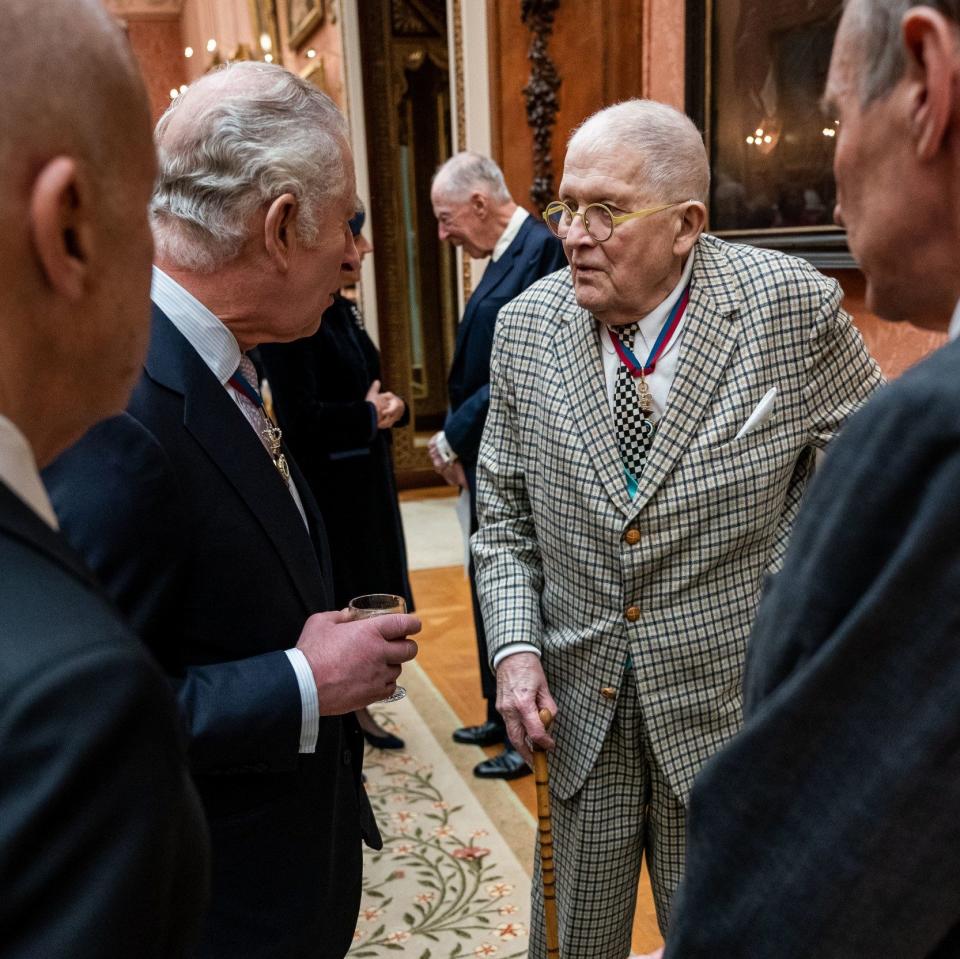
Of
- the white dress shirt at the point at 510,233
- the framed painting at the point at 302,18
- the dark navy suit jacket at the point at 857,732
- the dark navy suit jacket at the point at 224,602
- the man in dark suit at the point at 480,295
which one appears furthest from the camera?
the framed painting at the point at 302,18

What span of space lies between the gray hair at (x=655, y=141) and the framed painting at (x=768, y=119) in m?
1.02

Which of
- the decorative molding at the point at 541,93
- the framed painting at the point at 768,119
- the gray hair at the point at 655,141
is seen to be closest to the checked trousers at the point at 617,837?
the gray hair at the point at 655,141

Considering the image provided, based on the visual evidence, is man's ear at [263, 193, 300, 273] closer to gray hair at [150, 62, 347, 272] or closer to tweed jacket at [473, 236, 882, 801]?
gray hair at [150, 62, 347, 272]

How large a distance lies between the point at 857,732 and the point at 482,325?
306 cm

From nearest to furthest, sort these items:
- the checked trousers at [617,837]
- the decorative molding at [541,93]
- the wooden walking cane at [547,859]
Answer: the wooden walking cane at [547,859] < the checked trousers at [617,837] < the decorative molding at [541,93]

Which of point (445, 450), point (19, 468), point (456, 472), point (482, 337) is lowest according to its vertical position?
point (456, 472)

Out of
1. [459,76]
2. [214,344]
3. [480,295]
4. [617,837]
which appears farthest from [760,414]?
[459,76]

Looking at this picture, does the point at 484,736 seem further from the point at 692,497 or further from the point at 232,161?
the point at 232,161

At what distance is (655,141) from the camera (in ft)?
6.02

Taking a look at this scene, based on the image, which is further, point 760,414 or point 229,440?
point 760,414

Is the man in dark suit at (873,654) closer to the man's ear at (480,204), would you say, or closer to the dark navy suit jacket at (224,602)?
the dark navy suit jacket at (224,602)

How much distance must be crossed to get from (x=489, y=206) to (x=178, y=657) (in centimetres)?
301

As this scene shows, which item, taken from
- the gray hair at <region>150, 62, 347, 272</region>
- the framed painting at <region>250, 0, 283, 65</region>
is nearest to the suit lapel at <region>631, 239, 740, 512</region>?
the gray hair at <region>150, 62, 347, 272</region>

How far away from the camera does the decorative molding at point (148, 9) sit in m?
16.9
